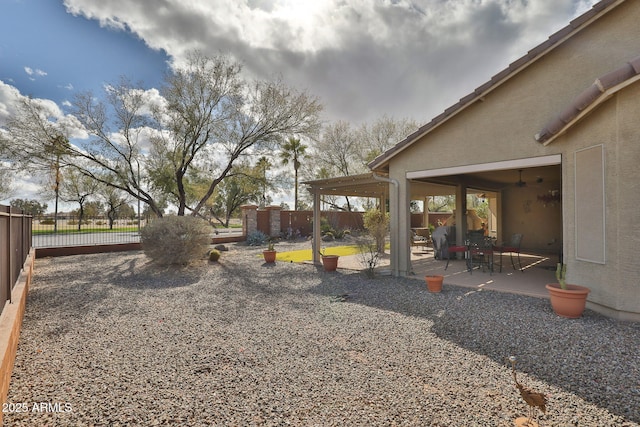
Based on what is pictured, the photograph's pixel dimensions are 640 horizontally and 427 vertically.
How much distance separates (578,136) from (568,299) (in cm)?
290

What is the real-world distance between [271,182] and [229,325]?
12.2 m

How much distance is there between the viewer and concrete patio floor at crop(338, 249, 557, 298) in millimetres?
7151

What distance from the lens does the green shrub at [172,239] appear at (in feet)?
33.9

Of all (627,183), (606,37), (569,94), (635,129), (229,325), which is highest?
(606,37)

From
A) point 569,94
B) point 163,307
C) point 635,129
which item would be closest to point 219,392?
point 163,307

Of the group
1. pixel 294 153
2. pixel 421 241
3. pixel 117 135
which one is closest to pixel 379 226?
pixel 421 241

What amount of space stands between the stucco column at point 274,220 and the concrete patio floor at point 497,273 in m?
8.68

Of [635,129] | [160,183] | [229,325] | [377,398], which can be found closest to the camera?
[377,398]

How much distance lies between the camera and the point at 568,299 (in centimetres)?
502

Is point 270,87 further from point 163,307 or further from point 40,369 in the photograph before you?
point 40,369

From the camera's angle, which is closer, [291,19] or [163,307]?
[163,307]

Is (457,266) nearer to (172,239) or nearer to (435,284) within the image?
(435,284)

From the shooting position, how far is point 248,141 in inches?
587

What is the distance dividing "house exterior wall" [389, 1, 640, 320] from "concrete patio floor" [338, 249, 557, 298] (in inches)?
53.3
